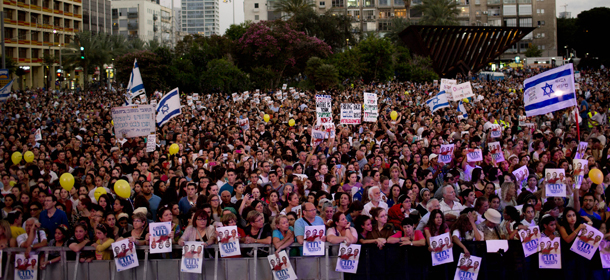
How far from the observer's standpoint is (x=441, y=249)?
6562 millimetres

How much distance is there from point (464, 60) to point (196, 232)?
4808 cm

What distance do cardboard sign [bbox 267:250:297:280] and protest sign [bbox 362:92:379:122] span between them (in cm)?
A: 928

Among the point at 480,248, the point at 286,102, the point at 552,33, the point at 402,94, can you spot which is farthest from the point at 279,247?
the point at 552,33

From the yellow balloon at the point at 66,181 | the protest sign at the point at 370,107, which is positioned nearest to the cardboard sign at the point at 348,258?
the yellow balloon at the point at 66,181

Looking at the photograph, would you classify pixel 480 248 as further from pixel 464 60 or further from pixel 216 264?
pixel 464 60

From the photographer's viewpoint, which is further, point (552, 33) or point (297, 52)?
point (552, 33)

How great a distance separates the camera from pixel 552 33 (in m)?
99.9

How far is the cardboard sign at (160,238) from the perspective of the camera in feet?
21.5

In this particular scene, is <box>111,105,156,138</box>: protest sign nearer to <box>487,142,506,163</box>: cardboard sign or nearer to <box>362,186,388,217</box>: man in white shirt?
<box>362,186,388,217</box>: man in white shirt

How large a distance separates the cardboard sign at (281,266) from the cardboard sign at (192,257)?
2.61 ft

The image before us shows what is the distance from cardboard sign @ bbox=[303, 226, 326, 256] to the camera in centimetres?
656

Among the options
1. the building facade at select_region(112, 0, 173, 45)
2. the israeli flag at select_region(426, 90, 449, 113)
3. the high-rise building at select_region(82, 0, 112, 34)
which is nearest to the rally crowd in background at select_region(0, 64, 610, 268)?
the israeli flag at select_region(426, 90, 449, 113)

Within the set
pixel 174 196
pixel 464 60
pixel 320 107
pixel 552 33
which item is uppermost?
pixel 552 33

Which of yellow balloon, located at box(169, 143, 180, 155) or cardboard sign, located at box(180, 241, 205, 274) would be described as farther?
yellow balloon, located at box(169, 143, 180, 155)
